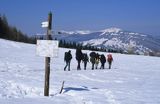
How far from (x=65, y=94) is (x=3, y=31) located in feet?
278

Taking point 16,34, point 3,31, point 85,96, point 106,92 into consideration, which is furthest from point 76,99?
point 16,34

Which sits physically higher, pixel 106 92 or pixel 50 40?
pixel 50 40

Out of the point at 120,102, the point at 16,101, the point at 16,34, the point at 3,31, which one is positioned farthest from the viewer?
the point at 16,34

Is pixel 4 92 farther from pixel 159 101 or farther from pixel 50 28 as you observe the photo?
pixel 159 101

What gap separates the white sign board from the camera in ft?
47.6

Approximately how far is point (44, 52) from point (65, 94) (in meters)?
1.88

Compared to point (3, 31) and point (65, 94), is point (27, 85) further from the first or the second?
point (3, 31)

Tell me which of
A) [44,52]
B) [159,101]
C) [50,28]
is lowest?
[159,101]

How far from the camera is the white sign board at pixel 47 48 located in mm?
14522

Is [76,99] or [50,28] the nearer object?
[76,99]

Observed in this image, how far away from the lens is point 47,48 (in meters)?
14.7

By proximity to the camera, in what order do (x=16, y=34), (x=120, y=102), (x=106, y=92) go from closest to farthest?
1. (x=120, y=102)
2. (x=106, y=92)
3. (x=16, y=34)

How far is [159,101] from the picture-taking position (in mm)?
14617

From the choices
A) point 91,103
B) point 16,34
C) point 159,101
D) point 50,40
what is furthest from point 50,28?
point 16,34
